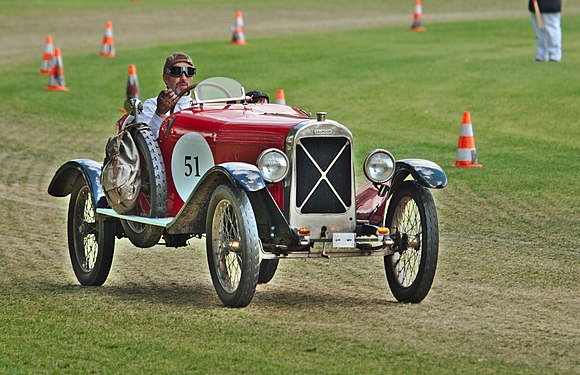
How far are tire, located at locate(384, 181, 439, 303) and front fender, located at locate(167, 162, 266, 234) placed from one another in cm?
112

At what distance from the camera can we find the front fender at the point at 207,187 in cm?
916

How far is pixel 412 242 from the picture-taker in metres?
9.71

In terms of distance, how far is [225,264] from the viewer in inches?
377

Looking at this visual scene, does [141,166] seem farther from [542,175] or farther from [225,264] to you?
[542,175]

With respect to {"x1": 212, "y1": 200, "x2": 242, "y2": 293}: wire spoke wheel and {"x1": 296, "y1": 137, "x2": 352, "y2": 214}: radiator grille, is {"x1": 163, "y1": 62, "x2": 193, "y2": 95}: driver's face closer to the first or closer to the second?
{"x1": 212, "y1": 200, "x2": 242, "y2": 293}: wire spoke wheel

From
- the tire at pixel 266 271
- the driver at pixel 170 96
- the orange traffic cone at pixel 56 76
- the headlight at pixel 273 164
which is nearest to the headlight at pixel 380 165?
the headlight at pixel 273 164

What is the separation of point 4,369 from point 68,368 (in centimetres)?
35

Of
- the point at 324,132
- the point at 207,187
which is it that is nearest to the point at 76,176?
the point at 207,187

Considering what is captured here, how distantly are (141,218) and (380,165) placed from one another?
1.89m

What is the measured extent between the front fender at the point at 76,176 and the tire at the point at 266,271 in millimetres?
1334

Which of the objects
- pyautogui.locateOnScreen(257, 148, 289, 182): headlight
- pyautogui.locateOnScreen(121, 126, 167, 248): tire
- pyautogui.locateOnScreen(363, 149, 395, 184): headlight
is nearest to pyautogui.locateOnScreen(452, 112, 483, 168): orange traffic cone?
pyautogui.locateOnScreen(121, 126, 167, 248): tire

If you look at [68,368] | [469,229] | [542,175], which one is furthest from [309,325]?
[542,175]

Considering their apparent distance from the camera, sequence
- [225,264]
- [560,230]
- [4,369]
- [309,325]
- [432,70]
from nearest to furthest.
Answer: [4,369] → [309,325] → [225,264] → [560,230] → [432,70]

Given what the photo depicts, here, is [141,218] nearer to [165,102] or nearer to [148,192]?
[148,192]
